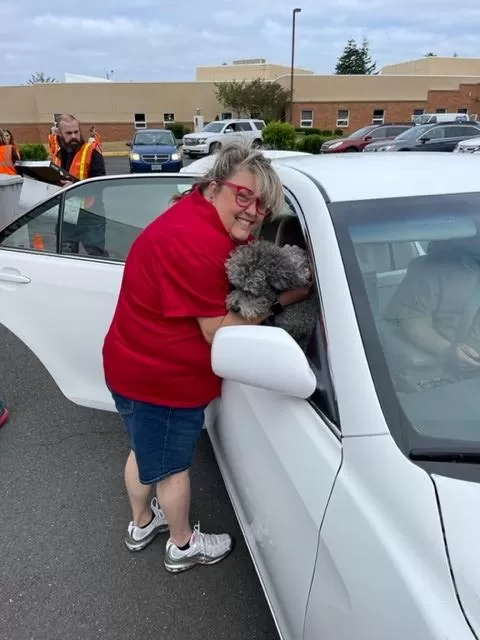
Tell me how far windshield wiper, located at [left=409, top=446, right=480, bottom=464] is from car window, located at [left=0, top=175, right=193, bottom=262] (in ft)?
6.52

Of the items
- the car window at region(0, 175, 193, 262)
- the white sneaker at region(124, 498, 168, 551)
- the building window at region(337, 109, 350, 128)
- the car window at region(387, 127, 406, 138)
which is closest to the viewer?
the white sneaker at region(124, 498, 168, 551)

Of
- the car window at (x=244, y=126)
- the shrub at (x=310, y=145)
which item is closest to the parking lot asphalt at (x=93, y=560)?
the car window at (x=244, y=126)

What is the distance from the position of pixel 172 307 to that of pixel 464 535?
990mm

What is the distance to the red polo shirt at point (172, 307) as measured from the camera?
1.59 metres

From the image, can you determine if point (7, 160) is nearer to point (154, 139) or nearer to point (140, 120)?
point (154, 139)

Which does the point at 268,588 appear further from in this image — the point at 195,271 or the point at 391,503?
the point at 195,271

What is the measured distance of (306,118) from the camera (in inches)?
1654

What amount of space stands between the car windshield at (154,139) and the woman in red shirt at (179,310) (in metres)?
17.9

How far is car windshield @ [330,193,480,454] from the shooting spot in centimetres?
124

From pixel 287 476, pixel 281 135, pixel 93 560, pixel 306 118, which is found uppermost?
pixel 306 118

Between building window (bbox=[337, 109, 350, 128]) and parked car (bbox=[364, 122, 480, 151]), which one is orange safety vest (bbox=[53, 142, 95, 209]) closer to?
parked car (bbox=[364, 122, 480, 151])

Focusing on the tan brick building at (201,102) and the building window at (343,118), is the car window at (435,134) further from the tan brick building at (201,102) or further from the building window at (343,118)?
the building window at (343,118)

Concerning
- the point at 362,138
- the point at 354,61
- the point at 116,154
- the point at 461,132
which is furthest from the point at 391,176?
the point at 354,61

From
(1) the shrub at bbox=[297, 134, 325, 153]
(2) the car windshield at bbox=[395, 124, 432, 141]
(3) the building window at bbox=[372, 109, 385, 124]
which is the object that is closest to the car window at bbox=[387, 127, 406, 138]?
(1) the shrub at bbox=[297, 134, 325, 153]
